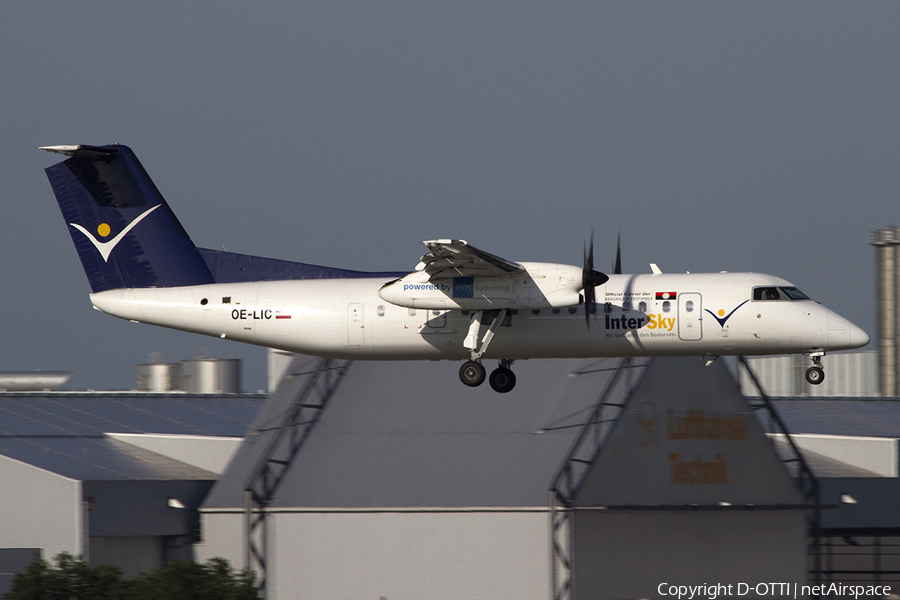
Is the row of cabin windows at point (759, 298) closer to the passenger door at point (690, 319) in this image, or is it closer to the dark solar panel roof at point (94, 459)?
the passenger door at point (690, 319)

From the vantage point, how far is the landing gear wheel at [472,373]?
22.8m

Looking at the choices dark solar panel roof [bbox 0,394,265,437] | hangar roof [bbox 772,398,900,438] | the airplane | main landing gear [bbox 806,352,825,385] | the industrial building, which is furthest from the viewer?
hangar roof [bbox 772,398,900,438]

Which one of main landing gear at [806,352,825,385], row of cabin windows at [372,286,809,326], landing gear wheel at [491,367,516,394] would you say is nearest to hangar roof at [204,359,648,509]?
landing gear wheel at [491,367,516,394]

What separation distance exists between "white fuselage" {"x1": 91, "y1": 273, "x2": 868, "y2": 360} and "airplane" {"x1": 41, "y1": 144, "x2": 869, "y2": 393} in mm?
26

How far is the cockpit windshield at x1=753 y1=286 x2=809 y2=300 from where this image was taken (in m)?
22.3

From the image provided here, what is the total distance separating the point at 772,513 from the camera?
32.0m

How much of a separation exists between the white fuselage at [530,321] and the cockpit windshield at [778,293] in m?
0.10

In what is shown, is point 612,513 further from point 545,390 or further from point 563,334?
point 563,334

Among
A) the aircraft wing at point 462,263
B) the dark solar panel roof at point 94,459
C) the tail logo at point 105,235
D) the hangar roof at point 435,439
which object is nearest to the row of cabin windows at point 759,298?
the aircraft wing at point 462,263

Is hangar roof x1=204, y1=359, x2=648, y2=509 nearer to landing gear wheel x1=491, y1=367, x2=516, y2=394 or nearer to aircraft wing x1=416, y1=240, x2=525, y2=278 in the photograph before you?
landing gear wheel x1=491, y1=367, x2=516, y2=394

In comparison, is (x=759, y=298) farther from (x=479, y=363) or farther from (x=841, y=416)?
(x=841, y=416)

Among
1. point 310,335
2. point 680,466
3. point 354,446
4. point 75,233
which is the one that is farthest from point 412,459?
point 75,233

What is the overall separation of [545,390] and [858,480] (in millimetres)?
11931

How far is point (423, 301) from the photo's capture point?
866 inches
